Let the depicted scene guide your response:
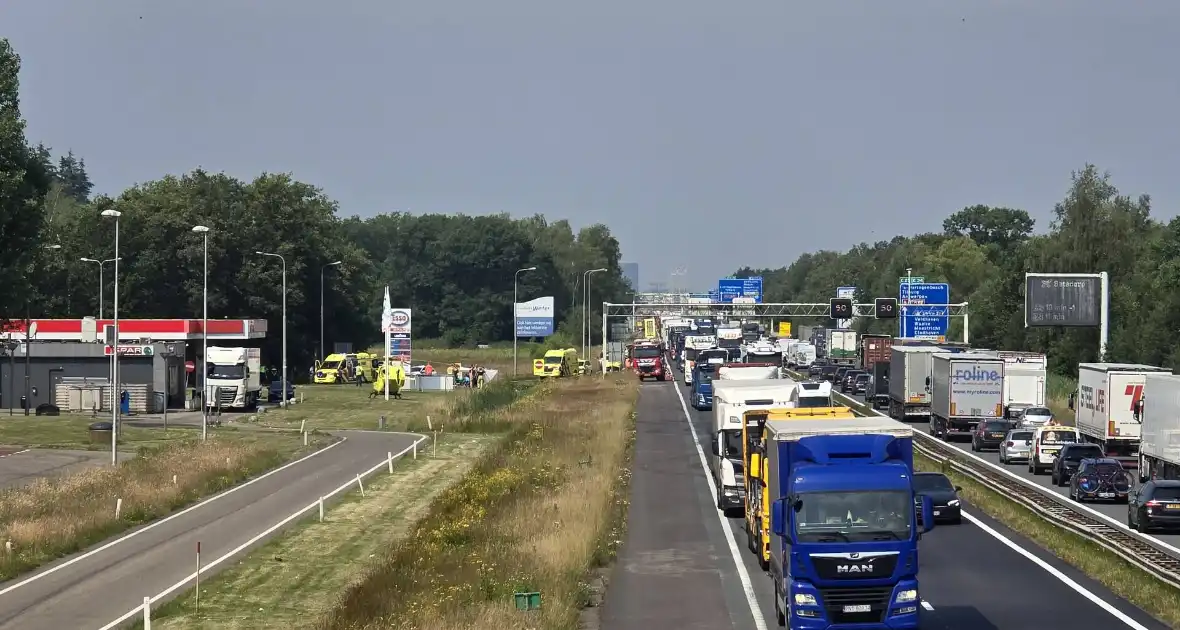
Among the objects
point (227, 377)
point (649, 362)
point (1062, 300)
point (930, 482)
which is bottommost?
point (930, 482)

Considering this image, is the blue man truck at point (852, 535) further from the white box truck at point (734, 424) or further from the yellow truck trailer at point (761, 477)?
the white box truck at point (734, 424)

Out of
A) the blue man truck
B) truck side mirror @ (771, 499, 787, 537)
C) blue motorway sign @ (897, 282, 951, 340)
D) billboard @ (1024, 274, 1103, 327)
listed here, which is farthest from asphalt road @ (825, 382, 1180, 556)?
blue motorway sign @ (897, 282, 951, 340)

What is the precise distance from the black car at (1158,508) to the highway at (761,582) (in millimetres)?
3029

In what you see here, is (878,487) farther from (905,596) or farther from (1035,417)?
(1035,417)

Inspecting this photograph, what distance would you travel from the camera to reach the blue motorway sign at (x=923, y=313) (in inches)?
4035

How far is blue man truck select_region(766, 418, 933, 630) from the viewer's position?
19.0 m

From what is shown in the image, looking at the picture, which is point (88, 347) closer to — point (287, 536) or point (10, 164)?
point (10, 164)

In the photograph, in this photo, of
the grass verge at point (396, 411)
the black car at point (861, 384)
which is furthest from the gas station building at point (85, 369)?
the black car at point (861, 384)

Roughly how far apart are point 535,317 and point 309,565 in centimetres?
9542

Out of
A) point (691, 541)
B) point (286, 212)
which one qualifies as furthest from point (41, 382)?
point (691, 541)

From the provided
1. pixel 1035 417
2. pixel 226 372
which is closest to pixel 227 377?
pixel 226 372

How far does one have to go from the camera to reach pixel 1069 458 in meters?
45.1

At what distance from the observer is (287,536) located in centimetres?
3347

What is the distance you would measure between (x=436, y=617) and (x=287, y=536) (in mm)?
13297
